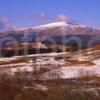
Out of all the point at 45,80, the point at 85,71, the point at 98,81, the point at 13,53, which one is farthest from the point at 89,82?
the point at 13,53

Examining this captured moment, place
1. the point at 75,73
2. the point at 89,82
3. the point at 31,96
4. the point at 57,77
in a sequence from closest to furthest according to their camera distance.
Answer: the point at 31,96, the point at 89,82, the point at 57,77, the point at 75,73

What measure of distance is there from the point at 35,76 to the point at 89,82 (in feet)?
17.3

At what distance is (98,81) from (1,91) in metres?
13.1

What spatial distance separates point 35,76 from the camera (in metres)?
34.9

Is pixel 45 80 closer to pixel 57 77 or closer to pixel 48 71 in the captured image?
pixel 57 77

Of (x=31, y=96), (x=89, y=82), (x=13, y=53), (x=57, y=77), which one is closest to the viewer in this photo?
(x=31, y=96)

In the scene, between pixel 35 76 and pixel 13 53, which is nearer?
pixel 35 76

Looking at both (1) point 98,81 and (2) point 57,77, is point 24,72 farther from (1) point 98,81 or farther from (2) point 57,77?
(1) point 98,81

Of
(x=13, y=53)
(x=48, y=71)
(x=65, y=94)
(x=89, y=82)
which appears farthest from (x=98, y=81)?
(x=13, y=53)

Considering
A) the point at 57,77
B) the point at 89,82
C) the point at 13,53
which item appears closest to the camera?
the point at 89,82

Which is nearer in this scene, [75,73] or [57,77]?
[57,77]

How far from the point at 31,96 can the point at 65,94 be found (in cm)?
171

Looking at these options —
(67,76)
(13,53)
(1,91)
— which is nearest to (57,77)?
A: (67,76)

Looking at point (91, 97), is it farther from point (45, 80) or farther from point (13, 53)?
point (13, 53)
